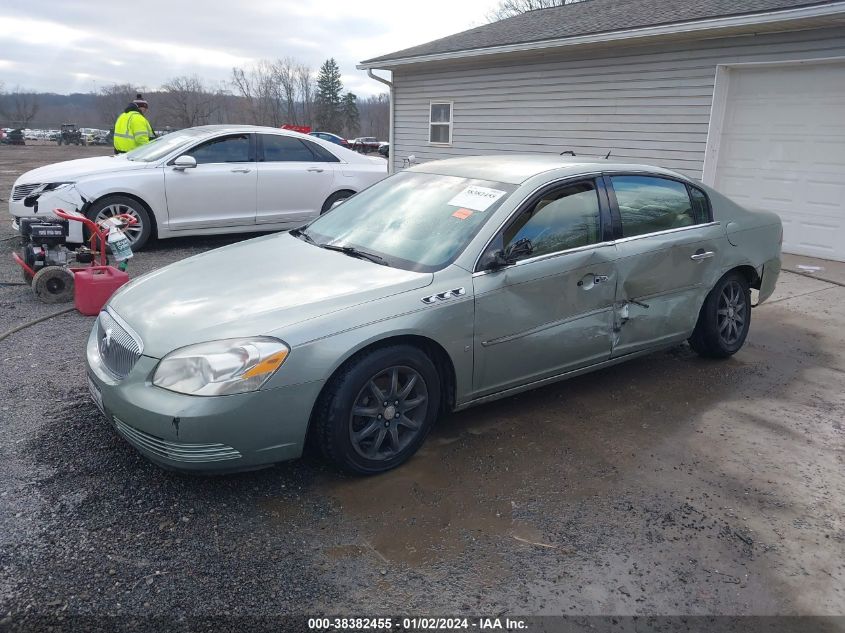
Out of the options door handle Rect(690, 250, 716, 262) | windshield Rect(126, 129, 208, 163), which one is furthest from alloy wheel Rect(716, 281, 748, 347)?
windshield Rect(126, 129, 208, 163)

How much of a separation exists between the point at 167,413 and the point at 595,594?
1.89 m

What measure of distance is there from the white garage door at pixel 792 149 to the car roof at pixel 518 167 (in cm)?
515

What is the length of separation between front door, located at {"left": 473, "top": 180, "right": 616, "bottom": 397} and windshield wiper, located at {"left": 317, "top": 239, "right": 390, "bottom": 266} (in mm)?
571

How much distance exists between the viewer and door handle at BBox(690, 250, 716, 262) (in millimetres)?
4446

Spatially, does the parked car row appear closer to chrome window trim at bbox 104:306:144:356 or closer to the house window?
chrome window trim at bbox 104:306:144:356

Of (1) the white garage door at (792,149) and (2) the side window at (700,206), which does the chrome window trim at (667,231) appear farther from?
(1) the white garage door at (792,149)

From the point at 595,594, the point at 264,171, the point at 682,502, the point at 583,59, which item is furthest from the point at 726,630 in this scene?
the point at 583,59

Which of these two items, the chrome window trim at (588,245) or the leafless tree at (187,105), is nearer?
the chrome window trim at (588,245)

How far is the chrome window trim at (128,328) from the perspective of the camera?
116 inches

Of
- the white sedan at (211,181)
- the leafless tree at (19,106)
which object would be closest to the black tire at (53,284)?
the white sedan at (211,181)

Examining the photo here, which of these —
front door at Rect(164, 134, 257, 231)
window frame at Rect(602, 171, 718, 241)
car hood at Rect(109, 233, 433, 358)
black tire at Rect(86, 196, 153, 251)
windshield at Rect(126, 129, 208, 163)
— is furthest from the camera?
windshield at Rect(126, 129, 208, 163)

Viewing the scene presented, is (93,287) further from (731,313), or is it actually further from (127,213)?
(731,313)

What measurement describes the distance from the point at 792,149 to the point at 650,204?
5.65 metres

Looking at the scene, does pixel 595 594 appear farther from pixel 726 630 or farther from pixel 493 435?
pixel 493 435
